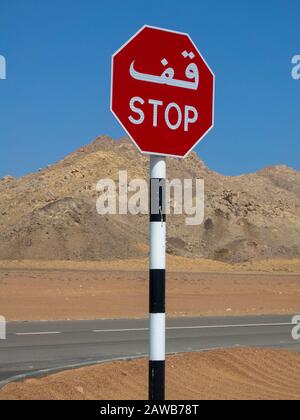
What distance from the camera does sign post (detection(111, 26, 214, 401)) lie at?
554 cm

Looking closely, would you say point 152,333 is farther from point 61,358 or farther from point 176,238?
point 176,238

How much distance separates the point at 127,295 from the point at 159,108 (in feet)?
89.9

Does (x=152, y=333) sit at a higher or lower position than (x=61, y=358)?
higher

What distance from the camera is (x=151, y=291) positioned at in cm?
579

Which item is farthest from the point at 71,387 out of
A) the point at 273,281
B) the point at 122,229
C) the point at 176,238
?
the point at 176,238

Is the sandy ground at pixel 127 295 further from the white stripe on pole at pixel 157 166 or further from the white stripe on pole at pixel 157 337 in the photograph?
the white stripe on pole at pixel 157 166

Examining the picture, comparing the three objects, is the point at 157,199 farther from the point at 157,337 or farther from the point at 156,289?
the point at 157,337

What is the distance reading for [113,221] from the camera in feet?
234

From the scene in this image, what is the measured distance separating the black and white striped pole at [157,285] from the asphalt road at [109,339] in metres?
4.17

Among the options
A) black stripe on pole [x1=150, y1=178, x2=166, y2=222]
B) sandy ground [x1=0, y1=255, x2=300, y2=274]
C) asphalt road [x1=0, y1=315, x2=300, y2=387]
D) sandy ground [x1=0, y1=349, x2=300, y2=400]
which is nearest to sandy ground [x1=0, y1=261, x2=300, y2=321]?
asphalt road [x1=0, y1=315, x2=300, y2=387]

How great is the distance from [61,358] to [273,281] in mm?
34311

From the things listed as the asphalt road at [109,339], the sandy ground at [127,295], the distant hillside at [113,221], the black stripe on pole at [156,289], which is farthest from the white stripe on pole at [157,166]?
the distant hillside at [113,221]

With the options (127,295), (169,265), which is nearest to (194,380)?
(127,295)

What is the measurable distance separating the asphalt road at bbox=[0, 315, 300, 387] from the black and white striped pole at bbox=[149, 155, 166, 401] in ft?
13.7
